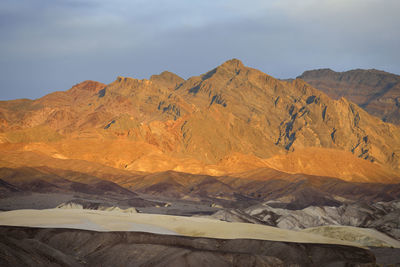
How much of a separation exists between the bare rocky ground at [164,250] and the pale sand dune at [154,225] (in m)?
3.11

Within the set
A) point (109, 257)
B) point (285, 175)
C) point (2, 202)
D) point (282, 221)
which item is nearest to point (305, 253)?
point (109, 257)

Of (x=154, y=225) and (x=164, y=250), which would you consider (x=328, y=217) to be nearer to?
(x=154, y=225)

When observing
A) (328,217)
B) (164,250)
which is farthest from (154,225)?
(328,217)

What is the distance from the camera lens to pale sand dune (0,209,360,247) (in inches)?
1903

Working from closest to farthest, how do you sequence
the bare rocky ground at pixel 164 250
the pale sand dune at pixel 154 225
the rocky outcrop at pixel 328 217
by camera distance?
the bare rocky ground at pixel 164 250 → the pale sand dune at pixel 154 225 → the rocky outcrop at pixel 328 217

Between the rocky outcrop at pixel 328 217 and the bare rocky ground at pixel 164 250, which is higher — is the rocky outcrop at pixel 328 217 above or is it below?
below

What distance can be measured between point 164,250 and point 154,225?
531 inches

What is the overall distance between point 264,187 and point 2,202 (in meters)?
102

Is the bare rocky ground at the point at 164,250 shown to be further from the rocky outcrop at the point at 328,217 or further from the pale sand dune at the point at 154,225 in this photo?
the rocky outcrop at the point at 328,217

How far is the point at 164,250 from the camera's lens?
39531 mm

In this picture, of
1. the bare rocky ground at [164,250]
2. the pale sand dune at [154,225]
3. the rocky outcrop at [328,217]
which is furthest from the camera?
the rocky outcrop at [328,217]

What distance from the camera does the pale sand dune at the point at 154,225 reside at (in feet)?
159

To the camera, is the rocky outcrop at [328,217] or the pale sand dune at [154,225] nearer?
the pale sand dune at [154,225]

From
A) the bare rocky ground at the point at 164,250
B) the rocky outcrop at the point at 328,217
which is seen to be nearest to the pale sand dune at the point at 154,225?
the bare rocky ground at the point at 164,250
